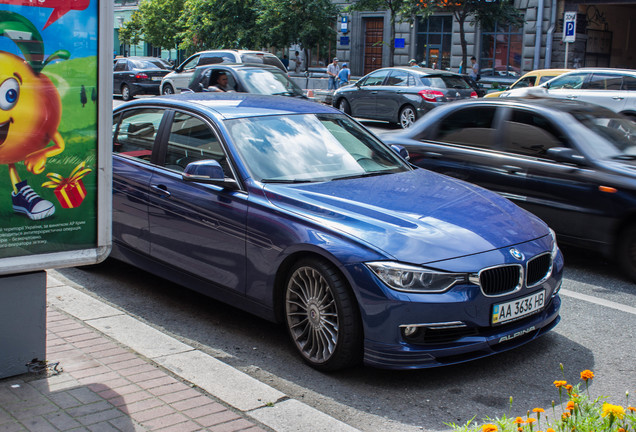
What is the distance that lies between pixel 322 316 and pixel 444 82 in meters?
16.6

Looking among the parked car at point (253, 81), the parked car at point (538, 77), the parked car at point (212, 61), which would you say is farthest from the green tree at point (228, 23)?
the parked car at point (253, 81)

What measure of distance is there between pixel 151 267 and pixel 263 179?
54.8 inches

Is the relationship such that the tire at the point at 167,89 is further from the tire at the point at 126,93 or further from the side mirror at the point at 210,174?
the side mirror at the point at 210,174

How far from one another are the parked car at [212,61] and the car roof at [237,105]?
16.1m

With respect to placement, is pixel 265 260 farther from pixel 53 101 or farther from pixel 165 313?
pixel 53 101

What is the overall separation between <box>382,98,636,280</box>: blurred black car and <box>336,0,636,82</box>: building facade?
2280 centimetres

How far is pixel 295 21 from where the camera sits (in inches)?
1355

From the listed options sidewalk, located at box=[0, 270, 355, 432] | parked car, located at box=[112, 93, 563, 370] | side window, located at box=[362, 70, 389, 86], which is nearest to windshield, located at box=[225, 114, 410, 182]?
parked car, located at box=[112, 93, 563, 370]

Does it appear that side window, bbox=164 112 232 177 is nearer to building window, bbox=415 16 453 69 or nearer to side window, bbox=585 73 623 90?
side window, bbox=585 73 623 90

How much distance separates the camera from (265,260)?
5.01 metres

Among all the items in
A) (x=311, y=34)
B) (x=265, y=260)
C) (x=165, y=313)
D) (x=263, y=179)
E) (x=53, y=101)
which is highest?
(x=311, y=34)

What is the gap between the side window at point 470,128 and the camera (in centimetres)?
798

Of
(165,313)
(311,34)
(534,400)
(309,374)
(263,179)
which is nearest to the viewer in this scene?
(534,400)

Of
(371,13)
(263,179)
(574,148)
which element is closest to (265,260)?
(263,179)
